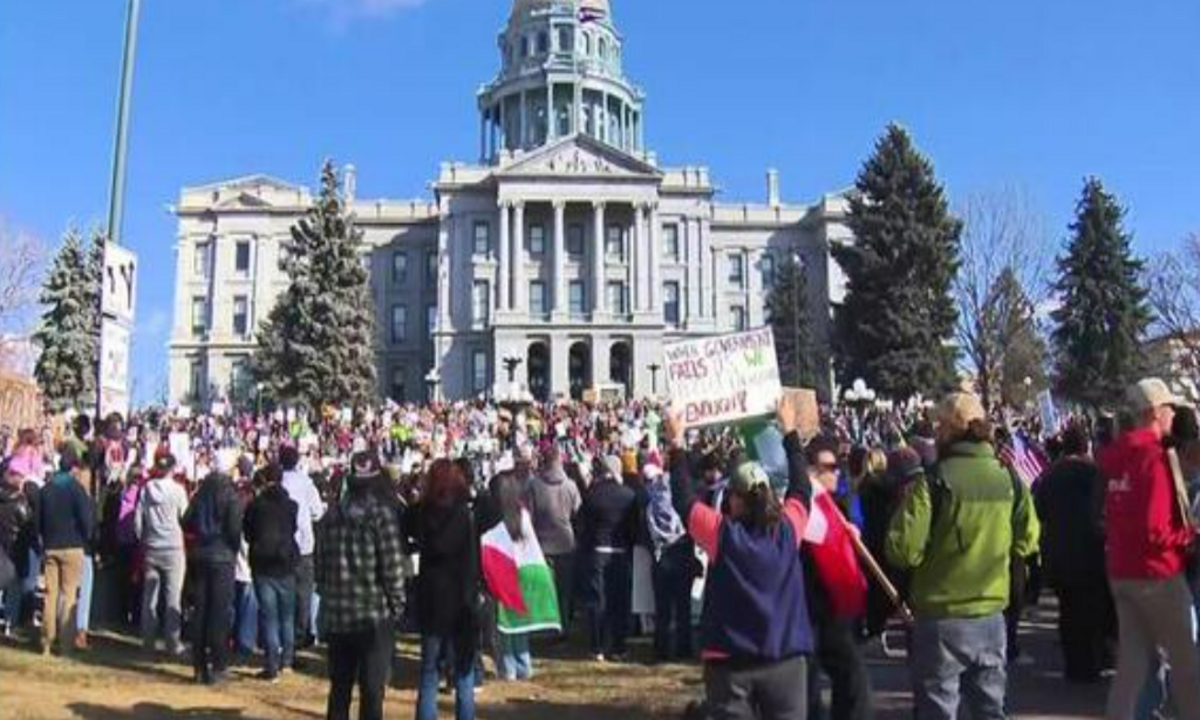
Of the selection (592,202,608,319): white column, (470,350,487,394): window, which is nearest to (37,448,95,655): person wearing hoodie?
(592,202,608,319): white column

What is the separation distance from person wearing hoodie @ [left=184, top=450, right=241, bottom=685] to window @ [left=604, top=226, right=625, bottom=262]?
7019 centimetres

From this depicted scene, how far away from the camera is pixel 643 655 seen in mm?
11961

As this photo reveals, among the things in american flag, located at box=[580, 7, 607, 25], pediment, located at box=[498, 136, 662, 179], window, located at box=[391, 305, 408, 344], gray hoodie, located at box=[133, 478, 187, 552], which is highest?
american flag, located at box=[580, 7, 607, 25]

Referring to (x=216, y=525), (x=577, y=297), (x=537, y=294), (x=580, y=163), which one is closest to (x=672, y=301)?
(x=577, y=297)

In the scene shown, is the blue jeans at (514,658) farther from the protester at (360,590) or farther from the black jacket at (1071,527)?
the black jacket at (1071,527)

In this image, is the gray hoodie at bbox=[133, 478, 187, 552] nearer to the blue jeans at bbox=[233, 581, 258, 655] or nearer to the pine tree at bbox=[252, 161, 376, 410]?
the blue jeans at bbox=[233, 581, 258, 655]

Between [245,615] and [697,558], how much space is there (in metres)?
4.50

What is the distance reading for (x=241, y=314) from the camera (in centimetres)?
8644

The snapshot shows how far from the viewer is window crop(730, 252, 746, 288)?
8769 cm

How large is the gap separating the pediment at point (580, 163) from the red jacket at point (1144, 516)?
2894 inches

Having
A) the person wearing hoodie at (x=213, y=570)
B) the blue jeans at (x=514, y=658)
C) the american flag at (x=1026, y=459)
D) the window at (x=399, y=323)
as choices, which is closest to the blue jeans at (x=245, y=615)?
the person wearing hoodie at (x=213, y=570)

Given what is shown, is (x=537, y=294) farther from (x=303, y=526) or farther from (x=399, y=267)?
(x=303, y=526)

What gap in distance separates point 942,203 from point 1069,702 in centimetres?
4647

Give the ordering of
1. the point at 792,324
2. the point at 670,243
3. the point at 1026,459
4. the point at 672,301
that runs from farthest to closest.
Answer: the point at 670,243
the point at 672,301
the point at 792,324
the point at 1026,459
